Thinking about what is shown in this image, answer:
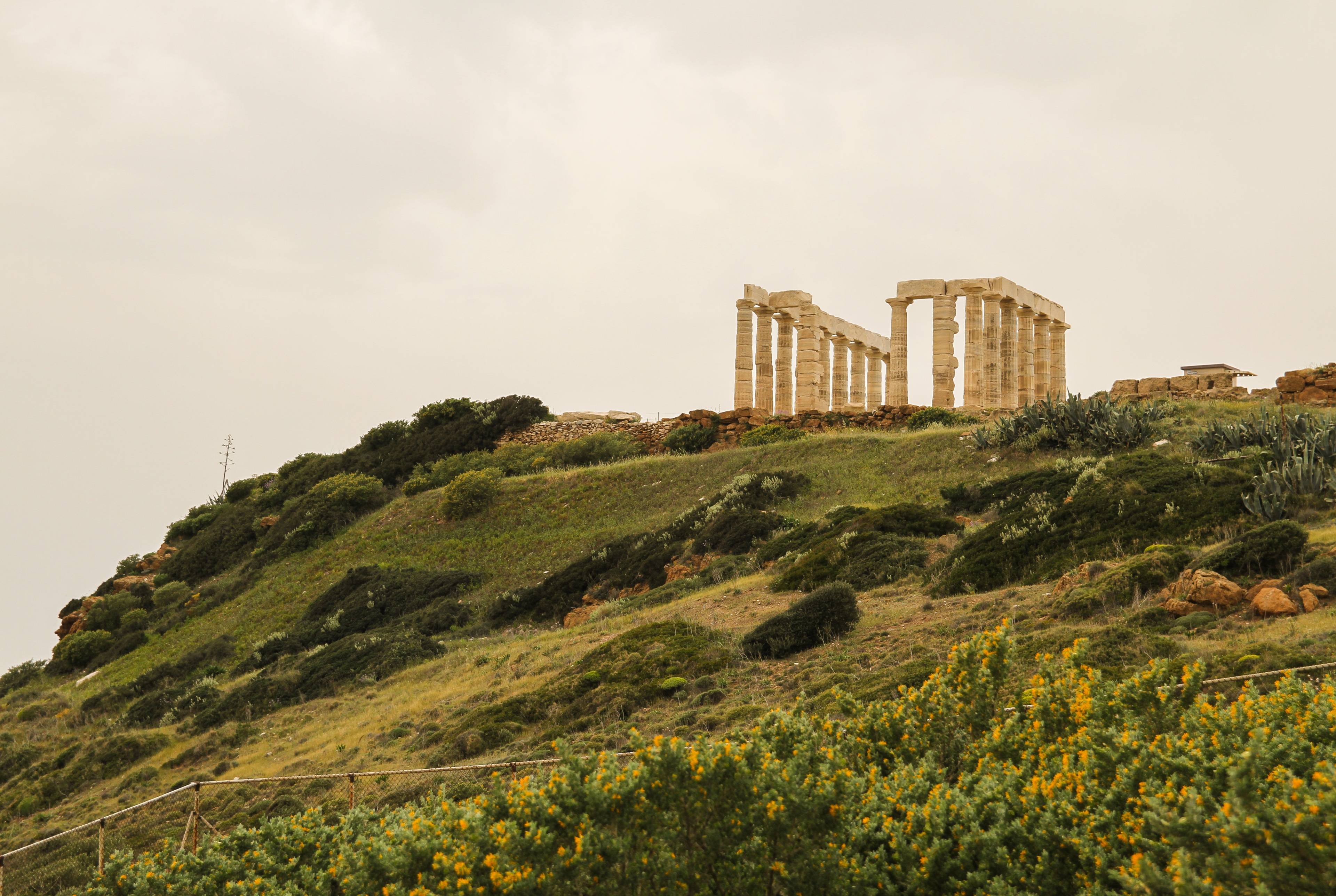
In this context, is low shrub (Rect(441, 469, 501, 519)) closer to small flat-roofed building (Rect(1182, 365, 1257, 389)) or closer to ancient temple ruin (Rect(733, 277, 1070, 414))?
ancient temple ruin (Rect(733, 277, 1070, 414))

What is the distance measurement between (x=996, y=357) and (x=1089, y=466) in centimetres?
1803

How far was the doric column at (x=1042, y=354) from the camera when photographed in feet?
138

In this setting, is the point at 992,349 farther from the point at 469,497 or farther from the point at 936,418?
the point at 469,497

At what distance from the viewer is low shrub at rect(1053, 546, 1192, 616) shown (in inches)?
501

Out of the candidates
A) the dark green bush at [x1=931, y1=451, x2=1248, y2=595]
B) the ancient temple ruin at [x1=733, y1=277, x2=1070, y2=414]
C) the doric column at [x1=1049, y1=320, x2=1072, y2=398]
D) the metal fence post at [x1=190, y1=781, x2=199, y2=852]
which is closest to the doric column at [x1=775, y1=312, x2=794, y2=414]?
the ancient temple ruin at [x1=733, y1=277, x2=1070, y2=414]

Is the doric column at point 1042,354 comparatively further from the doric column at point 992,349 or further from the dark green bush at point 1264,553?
the dark green bush at point 1264,553

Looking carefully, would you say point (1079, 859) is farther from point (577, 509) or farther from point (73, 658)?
point (73, 658)

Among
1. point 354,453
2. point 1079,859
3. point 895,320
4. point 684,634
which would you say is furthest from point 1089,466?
point 354,453

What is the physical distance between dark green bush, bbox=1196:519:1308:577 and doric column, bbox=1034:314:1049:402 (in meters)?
29.8

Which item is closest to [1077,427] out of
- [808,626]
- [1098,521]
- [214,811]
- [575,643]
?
[1098,521]

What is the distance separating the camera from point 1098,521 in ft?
54.3

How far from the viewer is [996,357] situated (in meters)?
37.7

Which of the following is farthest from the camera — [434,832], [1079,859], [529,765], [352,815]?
[529,765]

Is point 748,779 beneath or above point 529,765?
above
